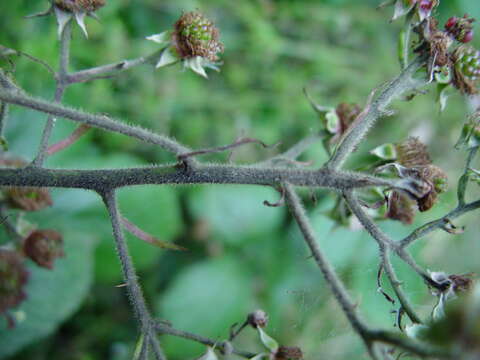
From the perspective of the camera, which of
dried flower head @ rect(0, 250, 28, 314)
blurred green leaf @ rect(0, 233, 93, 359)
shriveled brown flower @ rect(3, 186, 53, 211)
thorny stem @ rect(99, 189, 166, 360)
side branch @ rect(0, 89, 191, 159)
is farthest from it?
blurred green leaf @ rect(0, 233, 93, 359)

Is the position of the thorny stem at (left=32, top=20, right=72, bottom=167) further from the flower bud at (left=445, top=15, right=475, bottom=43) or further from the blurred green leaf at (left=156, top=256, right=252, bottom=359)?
the blurred green leaf at (left=156, top=256, right=252, bottom=359)

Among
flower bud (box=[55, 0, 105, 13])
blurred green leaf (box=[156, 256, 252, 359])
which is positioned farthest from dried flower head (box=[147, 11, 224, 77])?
blurred green leaf (box=[156, 256, 252, 359])

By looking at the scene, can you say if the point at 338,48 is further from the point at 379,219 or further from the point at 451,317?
the point at 451,317

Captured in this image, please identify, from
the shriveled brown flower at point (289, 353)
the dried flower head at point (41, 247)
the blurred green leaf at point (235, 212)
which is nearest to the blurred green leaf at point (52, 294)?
the dried flower head at point (41, 247)

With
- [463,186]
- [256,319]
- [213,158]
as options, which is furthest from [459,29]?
[213,158]

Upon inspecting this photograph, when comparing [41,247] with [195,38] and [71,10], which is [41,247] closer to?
[71,10]

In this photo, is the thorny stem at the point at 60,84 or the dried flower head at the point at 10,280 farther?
the dried flower head at the point at 10,280

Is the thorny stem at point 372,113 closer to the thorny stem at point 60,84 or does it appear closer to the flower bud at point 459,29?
the flower bud at point 459,29
